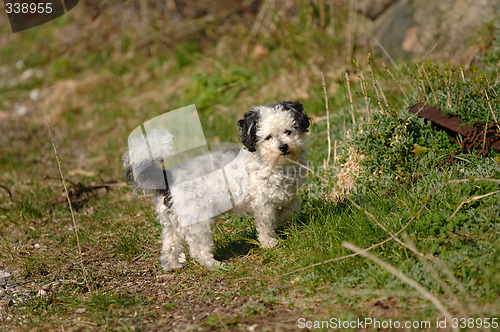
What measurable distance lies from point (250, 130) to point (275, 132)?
0.70ft

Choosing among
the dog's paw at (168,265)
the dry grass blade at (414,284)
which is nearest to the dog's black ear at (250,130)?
the dog's paw at (168,265)

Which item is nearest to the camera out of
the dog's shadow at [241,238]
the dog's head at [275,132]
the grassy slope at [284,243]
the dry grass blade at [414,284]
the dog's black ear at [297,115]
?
the dry grass blade at [414,284]

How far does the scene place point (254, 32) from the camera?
10141 millimetres

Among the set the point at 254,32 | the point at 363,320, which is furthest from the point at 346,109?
the point at 254,32

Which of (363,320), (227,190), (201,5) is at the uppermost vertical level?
(201,5)

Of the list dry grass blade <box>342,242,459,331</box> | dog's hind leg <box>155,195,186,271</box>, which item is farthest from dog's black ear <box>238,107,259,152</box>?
dry grass blade <box>342,242,459,331</box>

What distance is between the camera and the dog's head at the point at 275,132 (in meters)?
4.13

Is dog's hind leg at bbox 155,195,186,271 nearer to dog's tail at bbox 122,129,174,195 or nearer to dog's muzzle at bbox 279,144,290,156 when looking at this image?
dog's tail at bbox 122,129,174,195

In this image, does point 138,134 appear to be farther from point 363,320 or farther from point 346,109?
point 346,109

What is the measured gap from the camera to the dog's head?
4.13 meters

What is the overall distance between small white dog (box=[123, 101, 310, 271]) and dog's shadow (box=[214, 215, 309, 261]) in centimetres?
16

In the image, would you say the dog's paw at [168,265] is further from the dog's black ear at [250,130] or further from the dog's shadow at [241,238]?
the dog's black ear at [250,130]

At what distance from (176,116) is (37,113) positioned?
3585 mm

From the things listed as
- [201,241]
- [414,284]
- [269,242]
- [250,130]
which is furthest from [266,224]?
[414,284]
